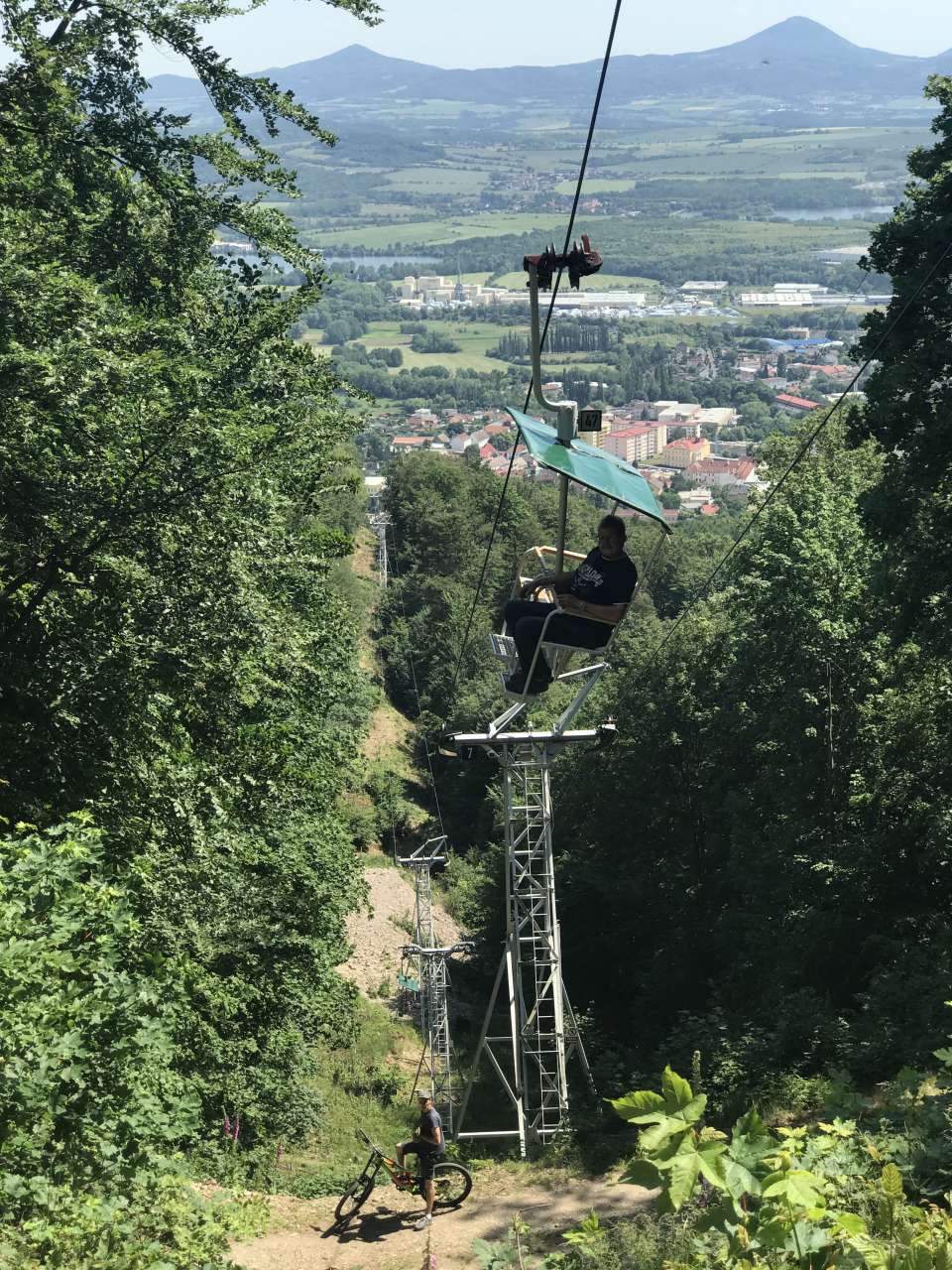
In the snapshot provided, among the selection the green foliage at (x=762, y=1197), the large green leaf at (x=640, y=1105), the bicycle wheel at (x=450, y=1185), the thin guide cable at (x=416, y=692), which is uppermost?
the large green leaf at (x=640, y=1105)

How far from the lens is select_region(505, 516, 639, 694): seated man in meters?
10.9

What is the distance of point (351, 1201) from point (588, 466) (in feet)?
21.8

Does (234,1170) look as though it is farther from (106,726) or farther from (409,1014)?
(409,1014)

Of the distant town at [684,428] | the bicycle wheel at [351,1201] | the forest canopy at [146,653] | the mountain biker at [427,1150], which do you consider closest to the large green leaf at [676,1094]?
A: the forest canopy at [146,653]

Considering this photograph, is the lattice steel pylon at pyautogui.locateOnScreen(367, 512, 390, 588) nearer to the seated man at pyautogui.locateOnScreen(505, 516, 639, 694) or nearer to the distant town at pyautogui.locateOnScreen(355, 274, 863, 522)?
the distant town at pyautogui.locateOnScreen(355, 274, 863, 522)

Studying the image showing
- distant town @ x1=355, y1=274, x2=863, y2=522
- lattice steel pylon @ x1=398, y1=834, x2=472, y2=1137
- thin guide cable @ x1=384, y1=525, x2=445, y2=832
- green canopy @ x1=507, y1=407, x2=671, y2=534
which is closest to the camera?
green canopy @ x1=507, y1=407, x2=671, y2=534

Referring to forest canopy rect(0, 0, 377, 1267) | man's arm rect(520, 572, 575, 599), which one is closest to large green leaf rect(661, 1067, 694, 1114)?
forest canopy rect(0, 0, 377, 1267)

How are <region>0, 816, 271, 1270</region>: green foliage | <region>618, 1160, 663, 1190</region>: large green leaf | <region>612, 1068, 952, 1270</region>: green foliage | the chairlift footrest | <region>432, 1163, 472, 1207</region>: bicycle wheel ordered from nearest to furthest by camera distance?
<region>612, 1068, 952, 1270</region>: green foliage → <region>618, 1160, 663, 1190</region>: large green leaf → <region>0, 816, 271, 1270</region>: green foliage → <region>432, 1163, 472, 1207</region>: bicycle wheel → the chairlift footrest

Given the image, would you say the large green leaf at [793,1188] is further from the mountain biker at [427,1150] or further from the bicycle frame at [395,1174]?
the bicycle frame at [395,1174]

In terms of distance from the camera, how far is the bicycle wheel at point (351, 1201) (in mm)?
11375

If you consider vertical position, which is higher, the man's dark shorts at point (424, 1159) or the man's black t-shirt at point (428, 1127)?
the man's black t-shirt at point (428, 1127)

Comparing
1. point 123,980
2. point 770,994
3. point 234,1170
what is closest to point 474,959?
point 770,994

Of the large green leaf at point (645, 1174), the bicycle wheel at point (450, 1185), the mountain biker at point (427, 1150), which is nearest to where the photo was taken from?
the large green leaf at point (645, 1174)

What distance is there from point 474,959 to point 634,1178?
94.9 feet
